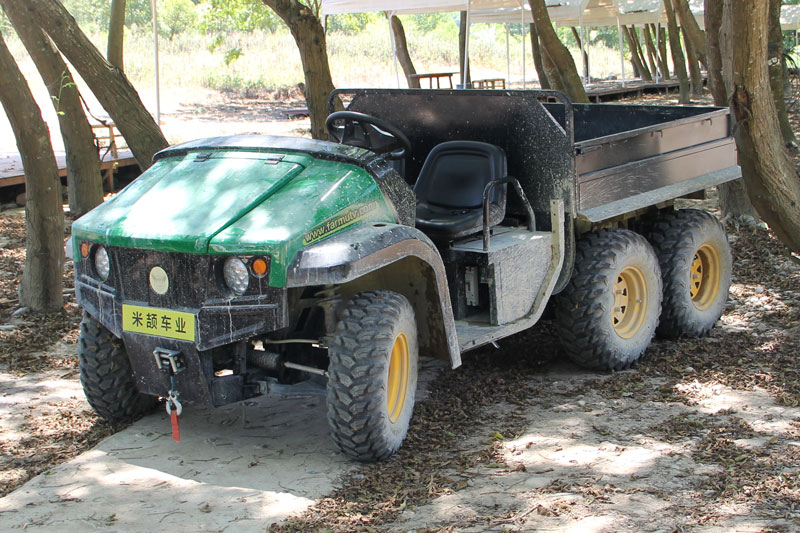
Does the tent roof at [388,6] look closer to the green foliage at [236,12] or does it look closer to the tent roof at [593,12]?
the tent roof at [593,12]

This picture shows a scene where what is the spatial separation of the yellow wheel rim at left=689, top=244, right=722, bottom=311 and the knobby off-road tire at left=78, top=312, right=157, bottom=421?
4047mm

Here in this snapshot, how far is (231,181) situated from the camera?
4.77m

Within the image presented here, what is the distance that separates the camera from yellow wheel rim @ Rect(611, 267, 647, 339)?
6.33m

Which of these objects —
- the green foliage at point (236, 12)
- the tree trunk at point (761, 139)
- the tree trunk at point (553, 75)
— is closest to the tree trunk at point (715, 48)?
the tree trunk at point (761, 139)

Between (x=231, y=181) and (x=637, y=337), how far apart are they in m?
2.96

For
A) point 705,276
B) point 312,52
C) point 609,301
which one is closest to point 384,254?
point 609,301

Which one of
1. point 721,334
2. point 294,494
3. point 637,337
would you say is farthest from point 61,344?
point 721,334

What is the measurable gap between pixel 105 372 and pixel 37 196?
124 inches

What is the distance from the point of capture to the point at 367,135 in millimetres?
5875

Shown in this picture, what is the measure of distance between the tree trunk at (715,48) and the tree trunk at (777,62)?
604mm

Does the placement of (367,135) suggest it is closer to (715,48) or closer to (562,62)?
(715,48)

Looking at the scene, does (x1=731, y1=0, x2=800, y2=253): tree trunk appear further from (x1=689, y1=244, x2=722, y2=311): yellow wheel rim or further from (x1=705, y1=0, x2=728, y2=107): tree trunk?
(x1=705, y1=0, x2=728, y2=107): tree trunk

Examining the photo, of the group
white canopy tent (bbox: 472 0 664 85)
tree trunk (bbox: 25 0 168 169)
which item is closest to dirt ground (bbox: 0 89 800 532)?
tree trunk (bbox: 25 0 168 169)

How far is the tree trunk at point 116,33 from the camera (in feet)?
40.5
